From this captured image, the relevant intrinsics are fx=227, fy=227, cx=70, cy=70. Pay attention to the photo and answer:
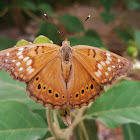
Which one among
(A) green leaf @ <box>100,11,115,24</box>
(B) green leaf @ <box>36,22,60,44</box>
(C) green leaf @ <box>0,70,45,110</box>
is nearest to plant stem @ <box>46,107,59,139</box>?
(C) green leaf @ <box>0,70,45,110</box>

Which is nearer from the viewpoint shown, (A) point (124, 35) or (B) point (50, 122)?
(B) point (50, 122)

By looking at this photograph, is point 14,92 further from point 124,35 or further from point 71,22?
point 124,35

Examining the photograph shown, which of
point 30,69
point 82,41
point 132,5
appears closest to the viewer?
point 30,69

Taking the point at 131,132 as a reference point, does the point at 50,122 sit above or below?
above

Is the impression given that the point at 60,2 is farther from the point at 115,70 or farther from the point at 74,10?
the point at 115,70

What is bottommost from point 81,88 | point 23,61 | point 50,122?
point 50,122

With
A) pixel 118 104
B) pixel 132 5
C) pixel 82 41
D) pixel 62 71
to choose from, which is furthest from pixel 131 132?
pixel 132 5

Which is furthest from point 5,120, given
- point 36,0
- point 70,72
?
point 36,0
